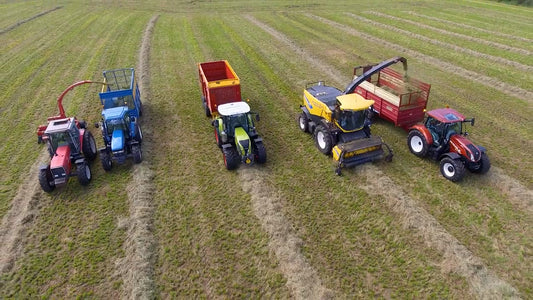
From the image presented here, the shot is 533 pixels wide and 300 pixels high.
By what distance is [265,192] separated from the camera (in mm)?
9695

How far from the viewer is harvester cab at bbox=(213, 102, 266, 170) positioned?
10.5 m

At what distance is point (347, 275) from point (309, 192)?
116 inches

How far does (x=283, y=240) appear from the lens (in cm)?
811

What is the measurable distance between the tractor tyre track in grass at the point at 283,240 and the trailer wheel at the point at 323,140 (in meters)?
2.55

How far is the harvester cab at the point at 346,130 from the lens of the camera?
1043 cm

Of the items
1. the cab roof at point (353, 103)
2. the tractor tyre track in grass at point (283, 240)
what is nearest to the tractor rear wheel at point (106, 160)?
the tractor tyre track in grass at point (283, 240)

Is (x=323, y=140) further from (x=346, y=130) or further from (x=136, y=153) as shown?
(x=136, y=153)

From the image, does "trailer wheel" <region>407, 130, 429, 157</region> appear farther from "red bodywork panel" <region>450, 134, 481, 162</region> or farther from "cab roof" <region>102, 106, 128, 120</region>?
"cab roof" <region>102, 106, 128, 120</region>

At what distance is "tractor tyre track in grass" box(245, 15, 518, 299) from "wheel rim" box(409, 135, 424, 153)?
5.84 ft

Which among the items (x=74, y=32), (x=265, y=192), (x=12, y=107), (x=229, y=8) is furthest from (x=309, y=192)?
(x=229, y=8)

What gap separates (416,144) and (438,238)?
4081mm

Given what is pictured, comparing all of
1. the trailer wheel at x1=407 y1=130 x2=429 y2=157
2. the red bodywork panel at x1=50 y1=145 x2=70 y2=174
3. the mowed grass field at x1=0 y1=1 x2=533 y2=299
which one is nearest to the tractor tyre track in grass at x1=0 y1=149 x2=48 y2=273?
the mowed grass field at x1=0 y1=1 x2=533 y2=299

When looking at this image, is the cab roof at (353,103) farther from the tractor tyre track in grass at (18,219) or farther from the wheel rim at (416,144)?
the tractor tyre track in grass at (18,219)

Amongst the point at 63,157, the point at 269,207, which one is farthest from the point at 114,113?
the point at 269,207
